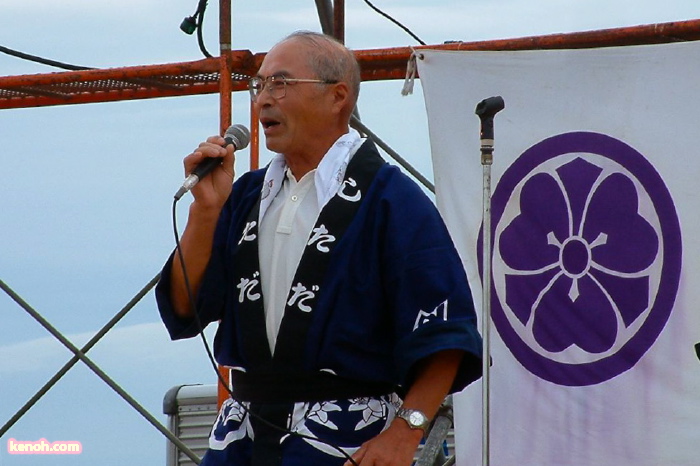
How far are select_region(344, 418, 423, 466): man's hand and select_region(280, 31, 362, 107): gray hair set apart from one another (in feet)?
2.40

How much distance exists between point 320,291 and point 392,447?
13.2 inches

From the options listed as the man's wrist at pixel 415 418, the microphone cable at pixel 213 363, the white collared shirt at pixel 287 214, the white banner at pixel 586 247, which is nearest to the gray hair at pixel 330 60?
the white collared shirt at pixel 287 214

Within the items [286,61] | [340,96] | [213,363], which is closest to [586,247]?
[340,96]

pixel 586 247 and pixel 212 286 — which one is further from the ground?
pixel 212 286

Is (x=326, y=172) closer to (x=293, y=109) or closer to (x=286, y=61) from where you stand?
(x=293, y=109)

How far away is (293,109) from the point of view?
94.8 inches

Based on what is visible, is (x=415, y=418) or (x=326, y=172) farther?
(x=326, y=172)

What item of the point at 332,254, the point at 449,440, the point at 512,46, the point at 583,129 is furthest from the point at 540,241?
the point at 332,254

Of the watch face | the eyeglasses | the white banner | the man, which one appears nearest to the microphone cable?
the man

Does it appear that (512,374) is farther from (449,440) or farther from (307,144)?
(307,144)

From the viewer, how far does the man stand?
2.25 meters

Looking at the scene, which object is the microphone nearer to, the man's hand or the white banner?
the man's hand

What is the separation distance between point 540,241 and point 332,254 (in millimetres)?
1677

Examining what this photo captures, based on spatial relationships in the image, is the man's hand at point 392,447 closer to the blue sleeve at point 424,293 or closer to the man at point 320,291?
the man at point 320,291
